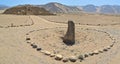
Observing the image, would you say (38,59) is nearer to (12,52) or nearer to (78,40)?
(12,52)

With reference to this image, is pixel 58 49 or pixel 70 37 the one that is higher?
pixel 70 37

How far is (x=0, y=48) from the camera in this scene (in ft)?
38.8

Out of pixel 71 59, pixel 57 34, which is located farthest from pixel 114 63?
pixel 57 34

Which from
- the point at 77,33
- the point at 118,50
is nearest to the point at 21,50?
the point at 118,50

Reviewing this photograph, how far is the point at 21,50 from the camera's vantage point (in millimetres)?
11625

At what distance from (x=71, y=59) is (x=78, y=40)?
596 cm

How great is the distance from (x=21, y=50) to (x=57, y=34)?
19.5 ft

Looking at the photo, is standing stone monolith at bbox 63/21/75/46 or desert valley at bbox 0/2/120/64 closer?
desert valley at bbox 0/2/120/64

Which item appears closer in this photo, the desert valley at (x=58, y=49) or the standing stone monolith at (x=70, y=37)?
the desert valley at (x=58, y=49)

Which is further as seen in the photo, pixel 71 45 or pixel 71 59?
pixel 71 45

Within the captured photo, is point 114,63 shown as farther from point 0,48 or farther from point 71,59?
point 0,48

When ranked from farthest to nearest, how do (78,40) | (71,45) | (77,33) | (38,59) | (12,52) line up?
(77,33) < (78,40) < (71,45) < (12,52) < (38,59)

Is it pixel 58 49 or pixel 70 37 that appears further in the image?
pixel 70 37

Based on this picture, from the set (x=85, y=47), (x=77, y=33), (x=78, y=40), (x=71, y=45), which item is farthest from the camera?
(x=77, y=33)
